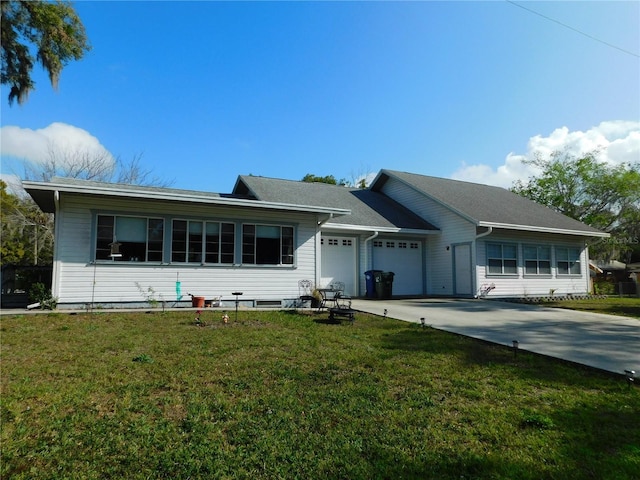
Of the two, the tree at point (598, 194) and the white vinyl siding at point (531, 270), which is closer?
the white vinyl siding at point (531, 270)

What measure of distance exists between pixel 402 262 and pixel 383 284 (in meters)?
2.35

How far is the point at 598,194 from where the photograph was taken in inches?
1320

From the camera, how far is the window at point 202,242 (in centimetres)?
1097

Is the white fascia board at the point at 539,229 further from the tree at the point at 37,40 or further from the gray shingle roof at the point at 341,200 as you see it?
the tree at the point at 37,40

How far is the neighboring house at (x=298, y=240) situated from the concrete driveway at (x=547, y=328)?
3.19m

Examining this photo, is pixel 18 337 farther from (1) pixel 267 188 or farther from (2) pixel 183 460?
(1) pixel 267 188

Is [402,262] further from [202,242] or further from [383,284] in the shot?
[202,242]

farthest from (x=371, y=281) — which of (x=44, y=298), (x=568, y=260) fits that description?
(x=568, y=260)

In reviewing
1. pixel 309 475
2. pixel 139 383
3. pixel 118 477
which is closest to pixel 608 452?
pixel 309 475

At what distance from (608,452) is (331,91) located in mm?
13871

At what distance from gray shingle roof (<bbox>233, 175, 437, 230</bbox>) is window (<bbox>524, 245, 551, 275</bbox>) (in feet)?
14.6

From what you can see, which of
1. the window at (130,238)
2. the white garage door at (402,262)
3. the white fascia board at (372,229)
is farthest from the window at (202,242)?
the white garage door at (402,262)

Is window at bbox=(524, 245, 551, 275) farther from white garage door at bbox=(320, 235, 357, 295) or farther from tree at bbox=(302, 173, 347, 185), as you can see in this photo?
tree at bbox=(302, 173, 347, 185)

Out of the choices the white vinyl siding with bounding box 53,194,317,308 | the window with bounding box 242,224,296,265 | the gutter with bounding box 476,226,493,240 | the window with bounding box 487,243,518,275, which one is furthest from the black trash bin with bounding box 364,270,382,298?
the window with bounding box 487,243,518,275
